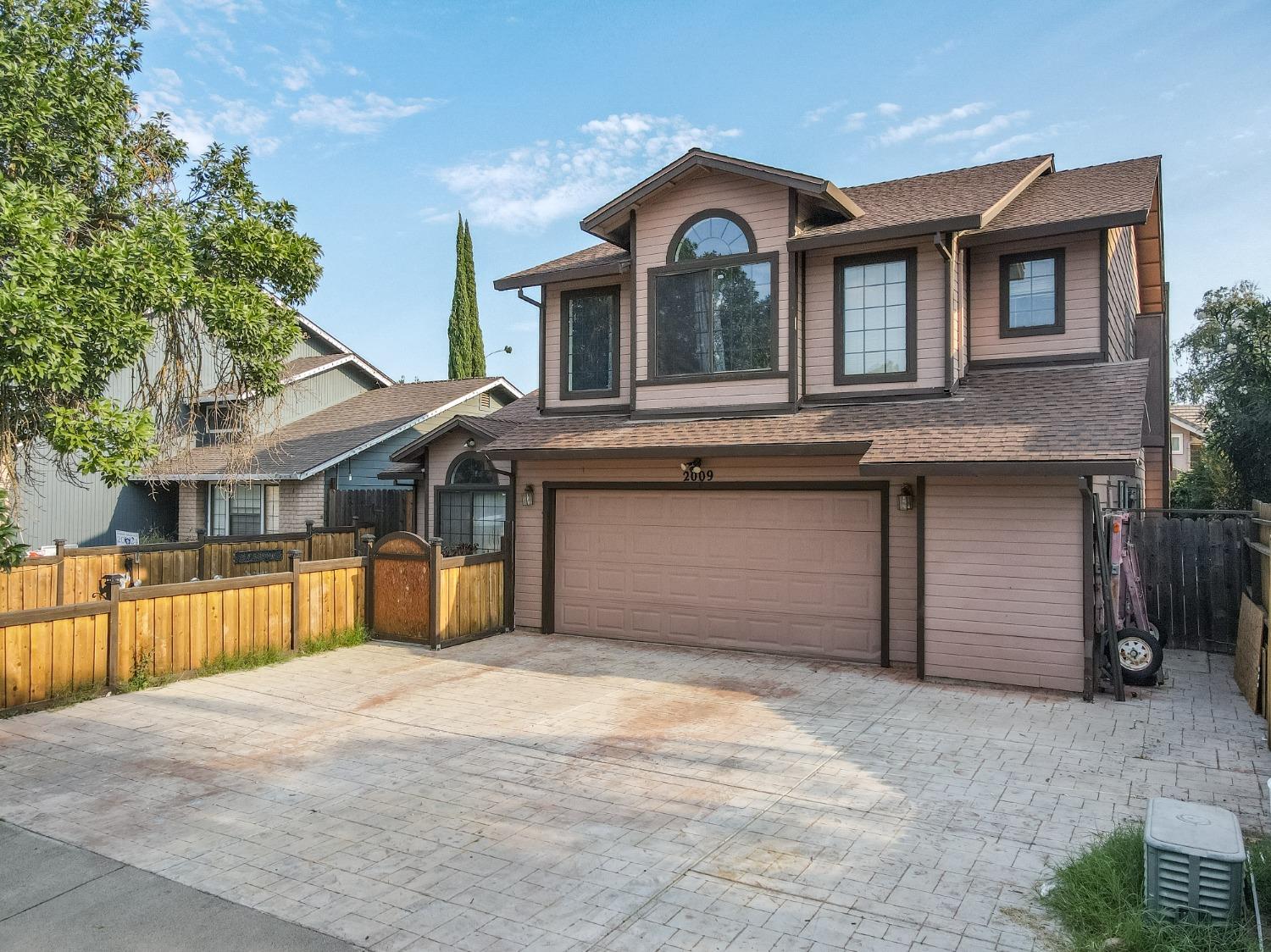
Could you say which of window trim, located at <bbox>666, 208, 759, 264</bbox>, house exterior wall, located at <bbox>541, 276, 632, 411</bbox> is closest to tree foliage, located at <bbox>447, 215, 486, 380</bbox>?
house exterior wall, located at <bbox>541, 276, 632, 411</bbox>

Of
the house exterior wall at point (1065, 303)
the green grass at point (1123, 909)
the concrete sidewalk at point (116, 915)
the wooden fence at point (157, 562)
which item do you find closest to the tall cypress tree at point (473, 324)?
the wooden fence at point (157, 562)

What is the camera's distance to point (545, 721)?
7.62 meters

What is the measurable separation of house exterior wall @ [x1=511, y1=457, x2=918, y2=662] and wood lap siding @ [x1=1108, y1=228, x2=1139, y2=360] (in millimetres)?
3836

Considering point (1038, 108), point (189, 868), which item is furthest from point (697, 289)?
point (189, 868)

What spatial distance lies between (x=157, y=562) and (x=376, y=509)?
4178 mm

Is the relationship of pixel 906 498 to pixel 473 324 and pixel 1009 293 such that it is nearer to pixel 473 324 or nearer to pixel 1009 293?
pixel 1009 293

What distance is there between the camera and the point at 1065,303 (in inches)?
404

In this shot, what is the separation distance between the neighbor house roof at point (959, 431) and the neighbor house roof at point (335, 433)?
298 inches

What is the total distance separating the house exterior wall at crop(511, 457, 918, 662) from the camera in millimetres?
9680

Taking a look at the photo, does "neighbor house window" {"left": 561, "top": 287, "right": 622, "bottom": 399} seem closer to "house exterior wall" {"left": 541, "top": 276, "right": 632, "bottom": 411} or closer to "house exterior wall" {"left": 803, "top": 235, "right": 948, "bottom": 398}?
"house exterior wall" {"left": 541, "top": 276, "right": 632, "bottom": 411}

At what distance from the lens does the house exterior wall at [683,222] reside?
34.8ft

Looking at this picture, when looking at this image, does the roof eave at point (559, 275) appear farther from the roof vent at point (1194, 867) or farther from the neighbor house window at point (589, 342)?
the roof vent at point (1194, 867)

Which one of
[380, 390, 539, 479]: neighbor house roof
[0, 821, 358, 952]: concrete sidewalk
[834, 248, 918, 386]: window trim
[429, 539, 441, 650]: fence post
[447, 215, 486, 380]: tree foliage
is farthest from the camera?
[447, 215, 486, 380]: tree foliage

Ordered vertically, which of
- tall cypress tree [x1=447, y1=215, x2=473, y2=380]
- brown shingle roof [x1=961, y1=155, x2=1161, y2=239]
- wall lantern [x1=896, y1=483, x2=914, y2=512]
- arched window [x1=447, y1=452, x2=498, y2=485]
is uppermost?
tall cypress tree [x1=447, y1=215, x2=473, y2=380]
